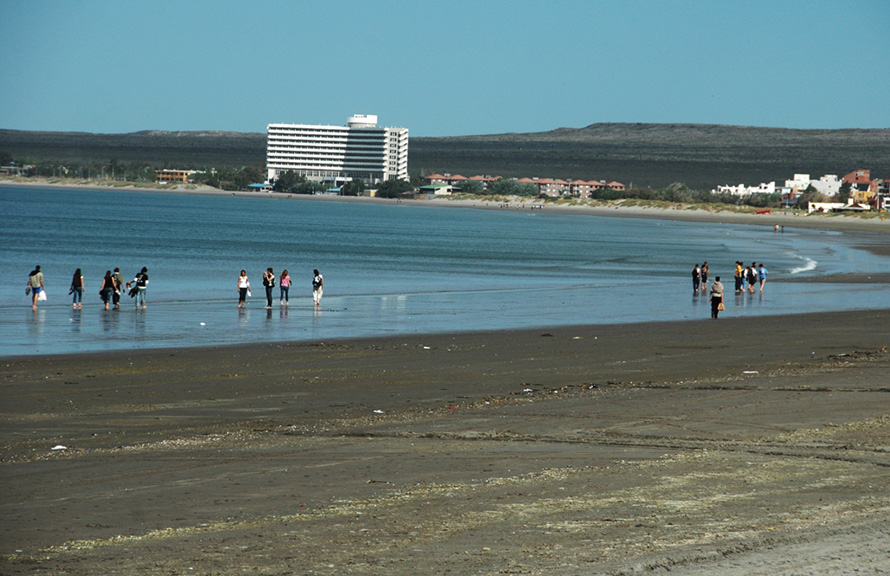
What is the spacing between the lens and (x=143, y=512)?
7.56 meters

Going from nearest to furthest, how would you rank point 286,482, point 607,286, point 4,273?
point 286,482 → point 607,286 → point 4,273

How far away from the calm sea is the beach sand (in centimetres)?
645

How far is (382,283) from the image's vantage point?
3969cm

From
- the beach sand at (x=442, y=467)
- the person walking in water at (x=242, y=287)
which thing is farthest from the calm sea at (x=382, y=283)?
the beach sand at (x=442, y=467)

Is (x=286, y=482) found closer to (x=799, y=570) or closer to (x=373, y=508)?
(x=373, y=508)

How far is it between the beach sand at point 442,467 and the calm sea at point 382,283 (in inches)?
254

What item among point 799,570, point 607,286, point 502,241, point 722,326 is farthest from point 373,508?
point 502,241

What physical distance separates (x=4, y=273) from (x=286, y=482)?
120 feet

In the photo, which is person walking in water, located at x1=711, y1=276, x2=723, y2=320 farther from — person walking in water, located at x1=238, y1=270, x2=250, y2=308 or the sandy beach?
person walking in water, located at x1=238, y1=270, x2=250, y2=308

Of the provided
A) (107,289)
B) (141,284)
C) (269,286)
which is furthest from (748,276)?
(107,289)

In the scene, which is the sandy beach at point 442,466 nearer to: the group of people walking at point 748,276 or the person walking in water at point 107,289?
the person walking in water at point 107,289

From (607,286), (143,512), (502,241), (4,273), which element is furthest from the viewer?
(502,241)

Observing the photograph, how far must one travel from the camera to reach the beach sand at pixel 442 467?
6.78m

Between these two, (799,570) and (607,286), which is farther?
(607,286)
